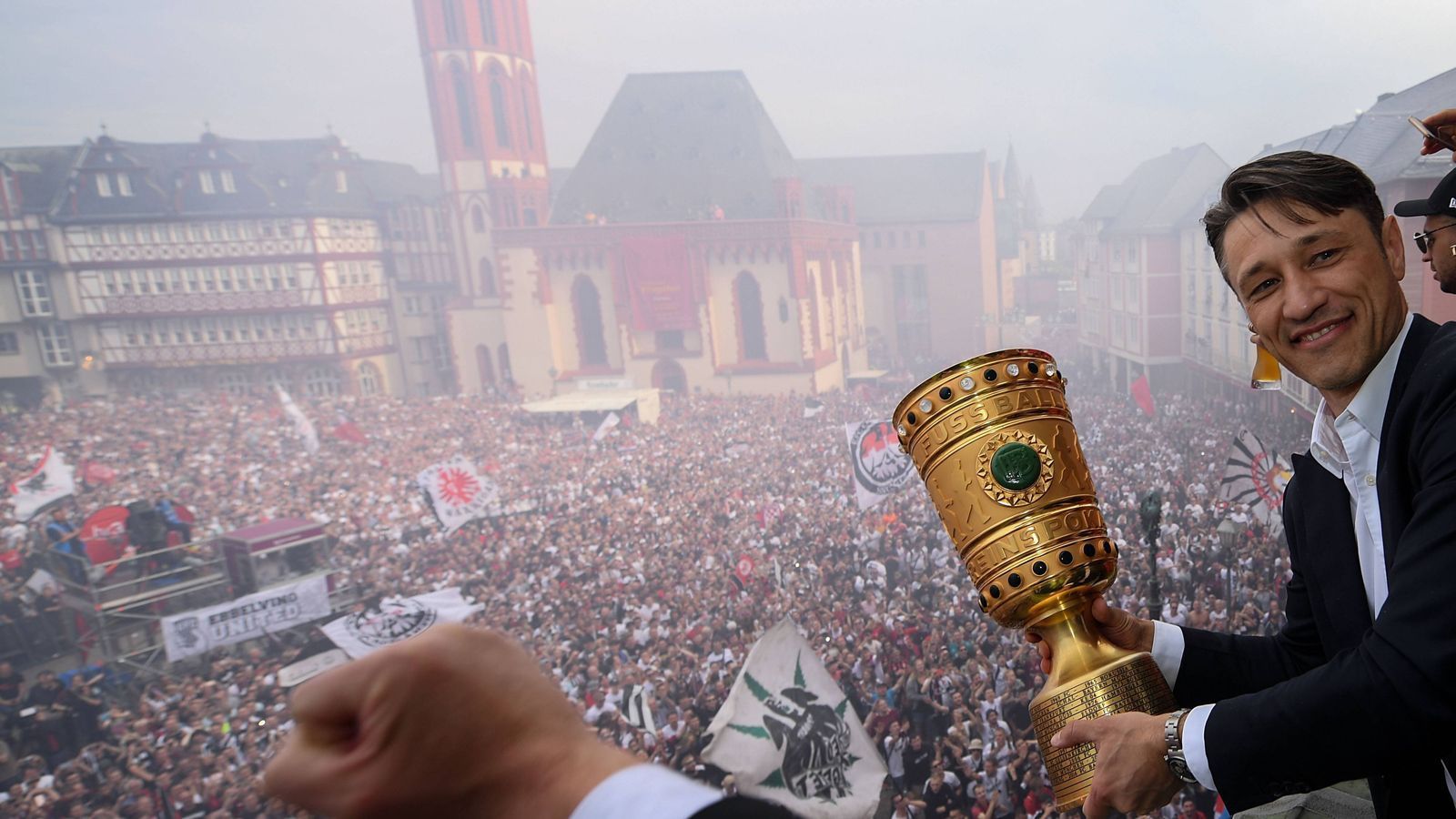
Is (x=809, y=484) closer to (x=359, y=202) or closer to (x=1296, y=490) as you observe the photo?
(x=1296, y=490)

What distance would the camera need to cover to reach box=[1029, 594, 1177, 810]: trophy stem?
4.58 ft

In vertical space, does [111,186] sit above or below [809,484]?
above

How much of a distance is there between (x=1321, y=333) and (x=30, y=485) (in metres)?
21.6

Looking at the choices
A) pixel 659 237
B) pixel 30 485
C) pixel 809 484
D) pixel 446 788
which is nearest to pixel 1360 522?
pixel 446 788

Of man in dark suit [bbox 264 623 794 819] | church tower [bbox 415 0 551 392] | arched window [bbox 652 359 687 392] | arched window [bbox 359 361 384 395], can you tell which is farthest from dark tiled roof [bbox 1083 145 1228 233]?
arched window [bbox 359 361 384 395]

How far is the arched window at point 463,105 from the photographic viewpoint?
40312 millimetres

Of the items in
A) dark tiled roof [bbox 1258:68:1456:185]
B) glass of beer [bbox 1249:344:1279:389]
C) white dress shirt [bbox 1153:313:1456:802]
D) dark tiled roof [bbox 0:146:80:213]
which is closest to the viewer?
white dress shirt [bbox 1153:313:1456:802]

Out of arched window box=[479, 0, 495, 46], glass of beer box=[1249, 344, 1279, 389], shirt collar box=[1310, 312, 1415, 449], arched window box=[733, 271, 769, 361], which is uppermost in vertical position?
arched window box=[479, 0, 495, 46]

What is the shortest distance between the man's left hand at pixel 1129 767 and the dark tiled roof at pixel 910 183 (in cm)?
4517

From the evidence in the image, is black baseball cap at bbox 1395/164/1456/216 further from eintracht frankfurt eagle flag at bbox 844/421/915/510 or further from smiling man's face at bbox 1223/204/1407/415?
eintracht frankfurt eagle flag at bbox 844/421/915/510

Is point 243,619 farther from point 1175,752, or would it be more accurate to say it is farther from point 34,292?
point 34,292

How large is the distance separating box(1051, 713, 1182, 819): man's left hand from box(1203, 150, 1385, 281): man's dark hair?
0.89 meters

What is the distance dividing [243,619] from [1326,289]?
14.3m

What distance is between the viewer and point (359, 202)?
128 ft
